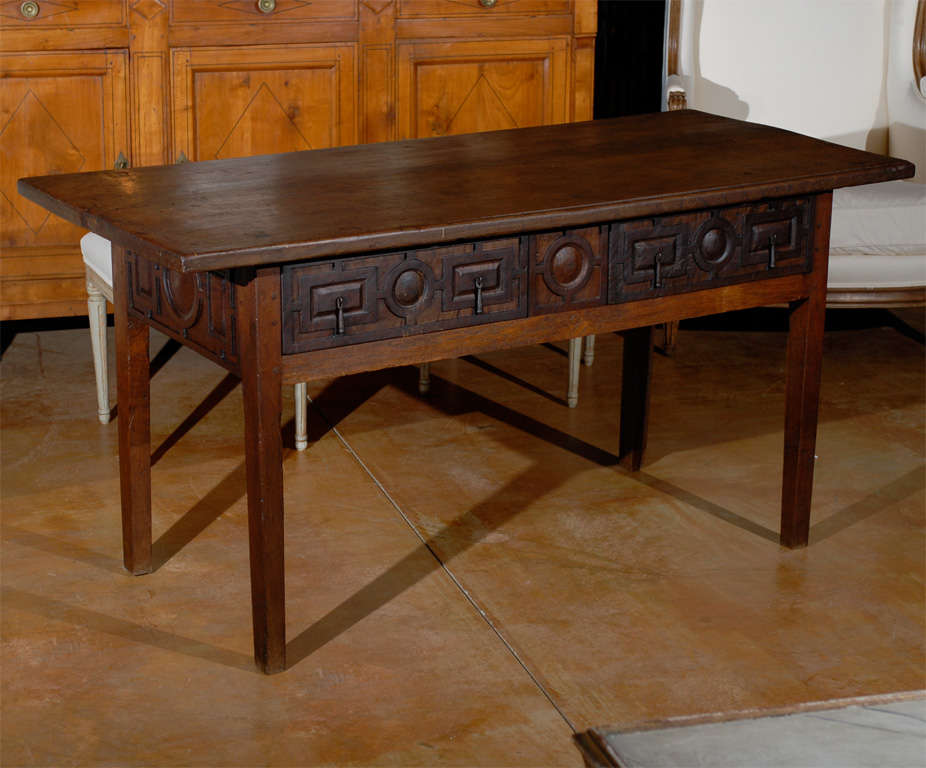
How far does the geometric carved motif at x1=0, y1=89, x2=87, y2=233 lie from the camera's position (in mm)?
3938

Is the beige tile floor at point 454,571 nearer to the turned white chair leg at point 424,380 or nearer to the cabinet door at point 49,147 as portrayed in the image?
the turned white chair leg at point 424,380

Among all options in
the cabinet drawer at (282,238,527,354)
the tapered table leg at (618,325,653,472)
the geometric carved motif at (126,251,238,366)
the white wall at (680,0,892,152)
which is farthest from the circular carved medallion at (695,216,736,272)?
the white wall at (680,0,892,152)

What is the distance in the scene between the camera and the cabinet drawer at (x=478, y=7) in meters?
4.17

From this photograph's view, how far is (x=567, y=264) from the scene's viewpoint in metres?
2.50

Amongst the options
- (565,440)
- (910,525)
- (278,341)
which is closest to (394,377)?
(565,440)

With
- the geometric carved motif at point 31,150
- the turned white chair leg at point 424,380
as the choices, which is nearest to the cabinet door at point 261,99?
the geometric carved motif at point 31,150

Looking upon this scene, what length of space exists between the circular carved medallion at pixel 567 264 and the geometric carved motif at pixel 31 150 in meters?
2.04

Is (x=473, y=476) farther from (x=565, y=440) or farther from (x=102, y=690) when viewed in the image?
(x=102, y=690)

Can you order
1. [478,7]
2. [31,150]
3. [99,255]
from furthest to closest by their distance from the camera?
[478,7], [31,150], [99,255]

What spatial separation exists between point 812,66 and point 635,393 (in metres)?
1.54

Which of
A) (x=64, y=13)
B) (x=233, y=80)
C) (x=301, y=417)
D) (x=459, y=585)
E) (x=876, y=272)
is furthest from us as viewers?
(x=233, y=80)

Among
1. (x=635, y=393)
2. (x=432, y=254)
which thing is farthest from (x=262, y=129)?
(x=432, y=254)

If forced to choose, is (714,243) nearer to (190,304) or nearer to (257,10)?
(190,304)

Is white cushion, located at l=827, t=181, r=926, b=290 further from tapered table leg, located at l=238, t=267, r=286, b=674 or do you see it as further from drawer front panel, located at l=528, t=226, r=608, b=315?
tapered table leg, located at l=238, t=267, r=286, b=674
